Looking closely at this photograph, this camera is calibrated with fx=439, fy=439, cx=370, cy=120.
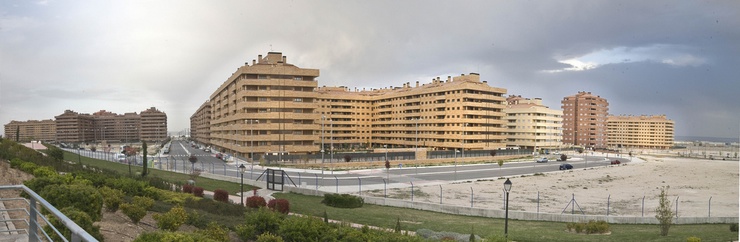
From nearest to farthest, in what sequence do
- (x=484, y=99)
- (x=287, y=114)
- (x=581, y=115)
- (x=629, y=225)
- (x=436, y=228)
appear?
(x=436, y=228) < (x=629, y=225) < (x=287, y=114) < (x=484, y=99) < (x=581, y=115)

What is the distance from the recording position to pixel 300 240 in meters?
12.9

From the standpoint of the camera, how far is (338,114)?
139500 mm

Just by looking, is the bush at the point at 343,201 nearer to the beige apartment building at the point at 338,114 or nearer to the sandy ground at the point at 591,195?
the sandy ground at the point at 591,195

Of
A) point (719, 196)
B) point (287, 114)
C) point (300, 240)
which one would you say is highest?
point (287, 114)

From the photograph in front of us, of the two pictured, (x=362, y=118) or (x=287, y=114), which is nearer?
(x=287, y=114)

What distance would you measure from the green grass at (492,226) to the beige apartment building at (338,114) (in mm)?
27572

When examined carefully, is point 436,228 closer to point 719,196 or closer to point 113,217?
point 113,217

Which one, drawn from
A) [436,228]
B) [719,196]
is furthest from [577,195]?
[436,228]

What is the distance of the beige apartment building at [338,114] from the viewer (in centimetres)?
8738

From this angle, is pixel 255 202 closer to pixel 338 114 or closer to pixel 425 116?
pixel 425 116

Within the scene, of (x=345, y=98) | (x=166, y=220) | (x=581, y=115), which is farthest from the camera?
(x=581, y=115)

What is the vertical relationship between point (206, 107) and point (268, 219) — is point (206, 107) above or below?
above

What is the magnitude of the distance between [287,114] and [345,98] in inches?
2151

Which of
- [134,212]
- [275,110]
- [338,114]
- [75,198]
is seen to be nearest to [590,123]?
[338,114]
